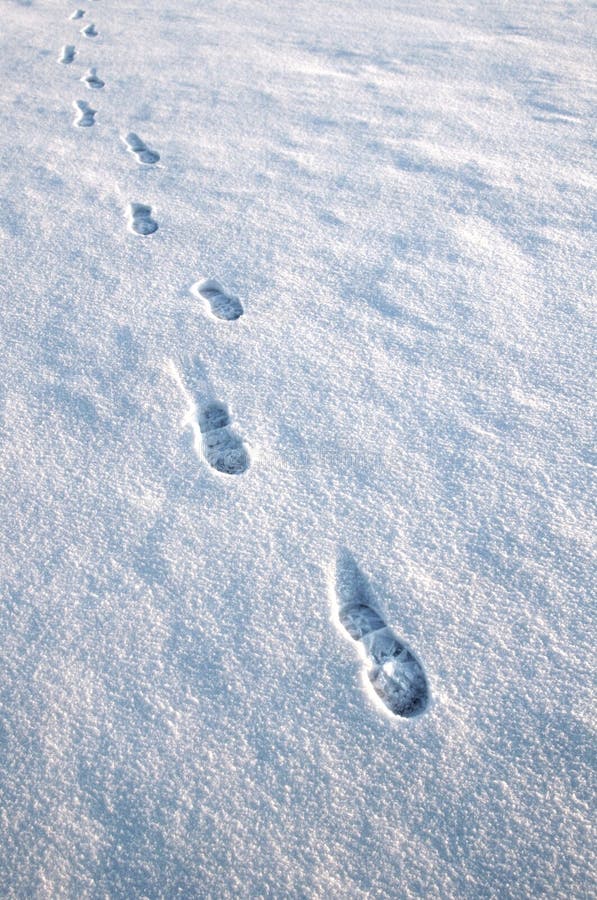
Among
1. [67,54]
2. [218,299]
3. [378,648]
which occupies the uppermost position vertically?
[67,54]

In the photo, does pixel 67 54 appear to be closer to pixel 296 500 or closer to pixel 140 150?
pixel 140 150

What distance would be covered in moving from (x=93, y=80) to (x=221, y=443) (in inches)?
88.1

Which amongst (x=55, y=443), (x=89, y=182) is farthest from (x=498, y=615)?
(x=89, y=182)

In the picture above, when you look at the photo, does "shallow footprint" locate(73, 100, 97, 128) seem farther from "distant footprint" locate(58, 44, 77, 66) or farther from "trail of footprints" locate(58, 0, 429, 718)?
"trail of footprints" locate(58, 0, 429, 718)

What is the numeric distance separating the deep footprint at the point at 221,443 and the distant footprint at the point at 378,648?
0.97 ft

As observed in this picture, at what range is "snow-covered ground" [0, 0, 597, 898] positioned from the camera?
788mm

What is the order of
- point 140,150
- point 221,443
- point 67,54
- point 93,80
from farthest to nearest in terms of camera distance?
point 67,54 → point 93,80 → point 140,150 → point 221,443

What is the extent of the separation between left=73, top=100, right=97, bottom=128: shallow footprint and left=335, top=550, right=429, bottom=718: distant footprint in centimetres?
211

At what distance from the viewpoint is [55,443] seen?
1.24 metres

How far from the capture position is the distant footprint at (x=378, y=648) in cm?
88

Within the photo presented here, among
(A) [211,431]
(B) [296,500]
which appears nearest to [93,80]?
(A) [211,431]

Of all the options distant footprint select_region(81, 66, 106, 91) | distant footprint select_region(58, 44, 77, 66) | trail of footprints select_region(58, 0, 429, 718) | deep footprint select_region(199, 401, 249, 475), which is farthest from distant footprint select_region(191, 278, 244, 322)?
distant footprint select_region(58, 44, 77, 66)

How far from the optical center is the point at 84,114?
2363mm

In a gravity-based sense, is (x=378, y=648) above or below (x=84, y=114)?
below
